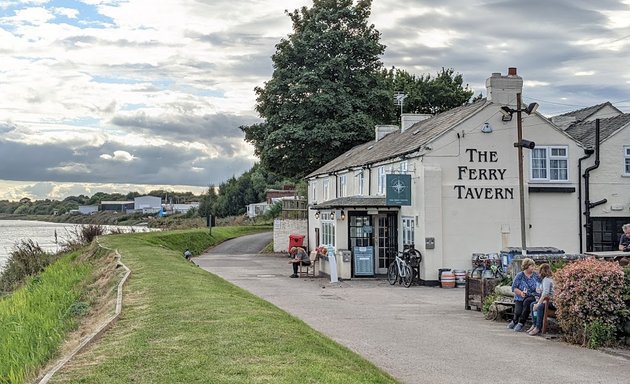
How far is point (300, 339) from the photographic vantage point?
11445 millimetres

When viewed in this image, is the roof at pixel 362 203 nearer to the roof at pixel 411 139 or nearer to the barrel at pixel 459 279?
the roof at pixel 411 139

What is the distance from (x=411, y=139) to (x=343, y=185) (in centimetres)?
757

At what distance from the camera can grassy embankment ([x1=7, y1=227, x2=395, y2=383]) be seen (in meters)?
8.98

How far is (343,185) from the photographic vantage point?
39688 millimetres

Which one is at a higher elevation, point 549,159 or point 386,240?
point 549,159

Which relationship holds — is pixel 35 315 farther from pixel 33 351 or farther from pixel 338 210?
pixel 338 210

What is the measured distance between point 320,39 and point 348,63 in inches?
102

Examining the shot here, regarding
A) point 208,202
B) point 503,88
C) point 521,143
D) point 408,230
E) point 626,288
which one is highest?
point 503,88

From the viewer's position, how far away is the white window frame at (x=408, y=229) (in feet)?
97.5

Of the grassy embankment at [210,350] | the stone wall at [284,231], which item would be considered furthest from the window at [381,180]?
the stone wall at [284,231]

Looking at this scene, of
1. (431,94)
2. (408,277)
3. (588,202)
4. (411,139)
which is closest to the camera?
(408,277)

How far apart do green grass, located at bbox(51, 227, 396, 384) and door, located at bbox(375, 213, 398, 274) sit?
1558 cm

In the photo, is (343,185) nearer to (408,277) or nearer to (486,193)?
(486,193)

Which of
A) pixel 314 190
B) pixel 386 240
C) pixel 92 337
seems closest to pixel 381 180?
pixel 386 240
